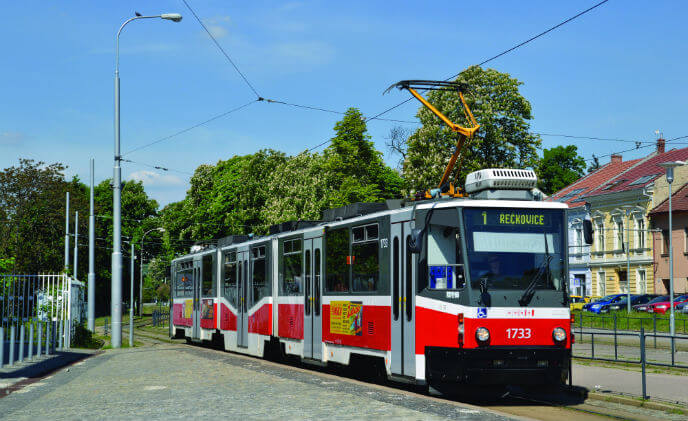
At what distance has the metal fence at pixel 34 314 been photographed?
62.6 ft

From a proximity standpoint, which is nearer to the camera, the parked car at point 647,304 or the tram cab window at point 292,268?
the tram cab window at point 292,268

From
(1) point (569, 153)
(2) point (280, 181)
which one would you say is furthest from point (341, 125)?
(1) point (569, 153)

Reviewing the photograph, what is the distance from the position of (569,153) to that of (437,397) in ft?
229

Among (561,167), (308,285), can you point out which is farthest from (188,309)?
(561,167)

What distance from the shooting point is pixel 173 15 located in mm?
25172

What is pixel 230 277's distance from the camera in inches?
981

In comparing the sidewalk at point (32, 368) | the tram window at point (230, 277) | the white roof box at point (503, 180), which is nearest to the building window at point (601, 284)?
the tram window at point (230, 277)

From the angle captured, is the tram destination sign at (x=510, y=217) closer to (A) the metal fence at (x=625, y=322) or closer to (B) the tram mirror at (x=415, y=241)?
(B) the tram mirror at (x=415, y=241)

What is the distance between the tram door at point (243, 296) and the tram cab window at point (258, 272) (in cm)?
50

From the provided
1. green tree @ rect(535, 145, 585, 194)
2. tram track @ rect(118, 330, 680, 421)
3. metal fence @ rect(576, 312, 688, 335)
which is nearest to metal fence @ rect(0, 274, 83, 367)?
tram track @ rect(118, 330, 680, 421)

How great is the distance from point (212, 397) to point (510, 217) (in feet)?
16.3

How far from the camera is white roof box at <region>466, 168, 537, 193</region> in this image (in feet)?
43.2

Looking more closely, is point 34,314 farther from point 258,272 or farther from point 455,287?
point 455,287

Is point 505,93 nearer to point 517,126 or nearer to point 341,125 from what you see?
point 517,126
